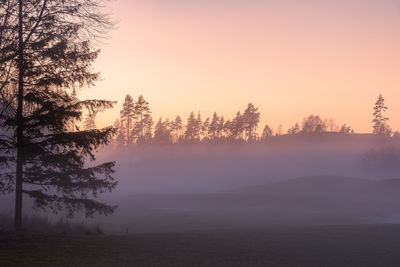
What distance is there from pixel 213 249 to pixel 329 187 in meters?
59.6

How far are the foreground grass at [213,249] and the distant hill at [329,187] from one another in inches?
1739

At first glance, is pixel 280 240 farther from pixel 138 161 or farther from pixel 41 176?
pixel 138 161

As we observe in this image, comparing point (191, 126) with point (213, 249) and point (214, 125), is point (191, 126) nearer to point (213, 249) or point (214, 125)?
point (214, 125)

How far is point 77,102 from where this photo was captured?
18062 mm

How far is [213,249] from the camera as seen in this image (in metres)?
19.0

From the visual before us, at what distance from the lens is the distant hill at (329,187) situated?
229 ft

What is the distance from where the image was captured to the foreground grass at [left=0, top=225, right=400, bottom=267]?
14078 millimetres

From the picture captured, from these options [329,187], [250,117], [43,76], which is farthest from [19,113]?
[250,117]

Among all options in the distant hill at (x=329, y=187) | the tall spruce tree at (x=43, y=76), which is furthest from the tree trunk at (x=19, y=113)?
the distant hill at (x=329, y=187)

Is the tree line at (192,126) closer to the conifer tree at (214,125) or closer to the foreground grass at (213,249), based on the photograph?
the conifer tree at (214,125)

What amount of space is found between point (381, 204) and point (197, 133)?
336ft

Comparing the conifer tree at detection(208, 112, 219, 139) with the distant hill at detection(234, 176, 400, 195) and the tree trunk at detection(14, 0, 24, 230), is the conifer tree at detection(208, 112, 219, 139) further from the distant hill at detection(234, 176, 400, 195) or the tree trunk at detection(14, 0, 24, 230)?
the tree trunk at detection(14, 0, 24, 230)

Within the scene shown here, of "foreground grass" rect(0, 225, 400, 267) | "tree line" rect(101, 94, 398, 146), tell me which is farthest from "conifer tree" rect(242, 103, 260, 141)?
"foreground grass" rect(0, 225, 400, 267)

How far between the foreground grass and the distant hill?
44.2m
